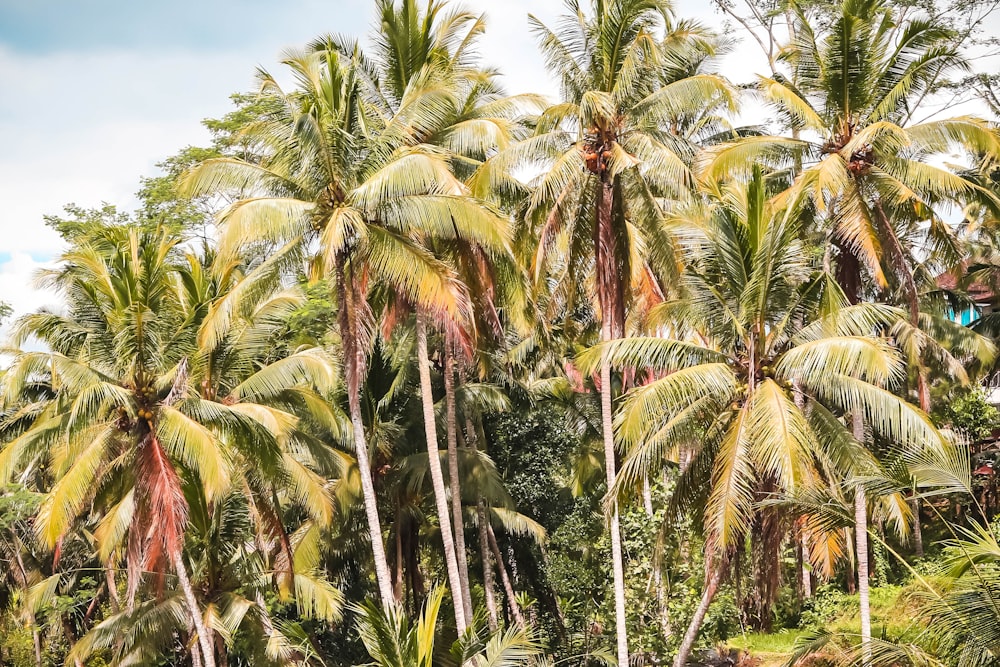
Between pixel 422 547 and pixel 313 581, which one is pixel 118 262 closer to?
pixel 313 581

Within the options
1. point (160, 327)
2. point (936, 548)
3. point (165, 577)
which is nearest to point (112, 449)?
point (160, 327)

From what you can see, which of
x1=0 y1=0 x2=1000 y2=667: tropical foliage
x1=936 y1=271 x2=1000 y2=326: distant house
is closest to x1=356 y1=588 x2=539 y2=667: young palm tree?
x1=0 y1=0 x2=1000 y2=667: tropical foliage

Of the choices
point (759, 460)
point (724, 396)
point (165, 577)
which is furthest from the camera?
point (165, 577)

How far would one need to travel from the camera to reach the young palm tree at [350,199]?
48.4ft

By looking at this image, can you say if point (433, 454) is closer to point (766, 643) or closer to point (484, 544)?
point (484, 544)

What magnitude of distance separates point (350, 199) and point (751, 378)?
645 centimetres

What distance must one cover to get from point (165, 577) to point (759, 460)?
12029 millimetres

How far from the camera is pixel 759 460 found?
41.3 ft

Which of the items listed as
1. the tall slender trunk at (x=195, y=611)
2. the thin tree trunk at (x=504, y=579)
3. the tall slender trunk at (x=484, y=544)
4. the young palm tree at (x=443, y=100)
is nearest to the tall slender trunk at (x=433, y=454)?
the young palm tree at (x=443, y=100)

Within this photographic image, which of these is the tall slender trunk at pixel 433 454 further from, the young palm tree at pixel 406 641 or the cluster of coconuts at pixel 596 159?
the young palm tree at pixel 406 641

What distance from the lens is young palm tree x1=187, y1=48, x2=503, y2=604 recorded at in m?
14.8

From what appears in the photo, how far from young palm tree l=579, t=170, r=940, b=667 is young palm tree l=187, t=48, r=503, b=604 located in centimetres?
299

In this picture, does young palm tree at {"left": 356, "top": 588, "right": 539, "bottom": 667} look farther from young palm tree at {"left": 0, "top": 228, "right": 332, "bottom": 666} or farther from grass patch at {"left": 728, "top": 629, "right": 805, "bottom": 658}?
grass patch at {"left": 728, "top": 629, "right": 805, "bottom": 658}

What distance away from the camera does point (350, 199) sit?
49.9 ft
